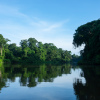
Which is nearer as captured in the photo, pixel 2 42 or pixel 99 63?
pixel 99 63

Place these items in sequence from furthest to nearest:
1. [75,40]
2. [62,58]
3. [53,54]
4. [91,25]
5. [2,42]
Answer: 1. [62,58]
2. [53,54]
3. [2,42]
4. [75,40]
5. [91,25]

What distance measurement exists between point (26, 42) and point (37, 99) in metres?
101

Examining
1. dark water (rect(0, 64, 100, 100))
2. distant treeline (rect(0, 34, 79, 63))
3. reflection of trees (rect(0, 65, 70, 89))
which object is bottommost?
dark water (rect(0, 64, 100, 100))

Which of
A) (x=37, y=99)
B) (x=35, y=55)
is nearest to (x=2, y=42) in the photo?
(x=35, y=55)

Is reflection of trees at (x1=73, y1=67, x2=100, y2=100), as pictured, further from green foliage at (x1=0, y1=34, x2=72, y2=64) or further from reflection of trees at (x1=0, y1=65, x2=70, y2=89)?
green foliage at (x1=0, y1=34, x2=72, y2=64)

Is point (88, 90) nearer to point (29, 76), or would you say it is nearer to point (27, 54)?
point (29, 76)

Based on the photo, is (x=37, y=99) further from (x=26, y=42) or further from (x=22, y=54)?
(x=26, y=42)

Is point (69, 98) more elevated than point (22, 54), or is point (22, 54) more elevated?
point (22, 54)

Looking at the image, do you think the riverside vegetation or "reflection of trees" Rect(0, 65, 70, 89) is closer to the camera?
"reflection of trees" Rect(0, 65, 70, 89)

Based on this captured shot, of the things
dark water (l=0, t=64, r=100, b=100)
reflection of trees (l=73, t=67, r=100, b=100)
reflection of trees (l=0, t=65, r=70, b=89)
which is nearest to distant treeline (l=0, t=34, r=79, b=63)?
reflection of trees (l=0, t=65, r=70, b=89)

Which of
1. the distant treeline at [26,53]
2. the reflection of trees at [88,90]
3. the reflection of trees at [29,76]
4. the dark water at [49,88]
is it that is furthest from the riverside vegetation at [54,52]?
the reflection of trees at [88,90]

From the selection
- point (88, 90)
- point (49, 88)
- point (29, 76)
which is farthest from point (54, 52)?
point (88, 90)

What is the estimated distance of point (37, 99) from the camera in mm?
6180

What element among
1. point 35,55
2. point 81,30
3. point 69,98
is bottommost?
point 69,98
